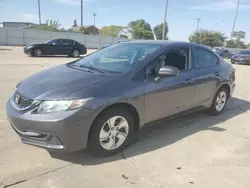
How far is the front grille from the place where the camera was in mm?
3139

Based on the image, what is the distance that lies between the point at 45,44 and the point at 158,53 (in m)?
15.8

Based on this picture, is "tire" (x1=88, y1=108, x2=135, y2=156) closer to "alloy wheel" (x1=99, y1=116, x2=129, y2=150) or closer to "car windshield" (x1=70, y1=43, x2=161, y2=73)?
"alloy wheel" (x1=99, y1=116, x2=129, y2=150)

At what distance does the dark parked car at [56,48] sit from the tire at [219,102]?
14815 millimetres

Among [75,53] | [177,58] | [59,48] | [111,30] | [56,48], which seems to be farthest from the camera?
[111,30]

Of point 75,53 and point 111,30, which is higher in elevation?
point 111,30

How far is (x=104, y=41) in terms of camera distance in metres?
42.5

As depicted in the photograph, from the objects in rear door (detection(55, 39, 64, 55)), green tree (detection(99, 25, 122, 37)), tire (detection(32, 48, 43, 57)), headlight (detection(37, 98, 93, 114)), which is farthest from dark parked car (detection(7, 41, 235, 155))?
green tree (detection(99, 25, 122, 37))

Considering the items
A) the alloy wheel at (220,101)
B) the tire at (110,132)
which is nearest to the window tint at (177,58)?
the tire at (110,132)

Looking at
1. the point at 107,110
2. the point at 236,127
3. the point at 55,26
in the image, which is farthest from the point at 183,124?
the point at 55,26

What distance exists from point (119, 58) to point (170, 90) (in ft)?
3.16

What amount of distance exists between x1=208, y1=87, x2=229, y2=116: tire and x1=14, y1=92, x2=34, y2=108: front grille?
3.78 metres

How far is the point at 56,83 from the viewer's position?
11.1 feet

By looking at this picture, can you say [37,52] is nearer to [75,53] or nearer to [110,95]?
[75,53]

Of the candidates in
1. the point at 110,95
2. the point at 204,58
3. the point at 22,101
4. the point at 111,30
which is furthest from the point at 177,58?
the point at 111,30
